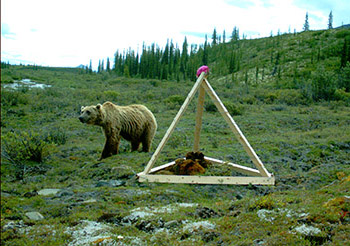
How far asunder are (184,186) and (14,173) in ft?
17.2

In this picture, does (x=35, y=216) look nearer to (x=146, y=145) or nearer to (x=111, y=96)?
(x=146, y=145)

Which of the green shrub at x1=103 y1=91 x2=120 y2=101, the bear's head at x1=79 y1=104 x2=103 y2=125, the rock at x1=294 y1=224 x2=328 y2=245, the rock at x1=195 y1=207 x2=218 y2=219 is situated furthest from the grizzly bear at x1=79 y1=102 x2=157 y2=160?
the green shrub at x1=103 y1=91 x2=120 y2=101

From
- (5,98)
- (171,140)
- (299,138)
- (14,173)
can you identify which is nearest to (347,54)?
(299,138)

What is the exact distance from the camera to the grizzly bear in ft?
33.2

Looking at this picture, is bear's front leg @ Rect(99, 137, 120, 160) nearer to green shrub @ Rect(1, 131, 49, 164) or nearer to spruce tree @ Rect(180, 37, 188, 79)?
green shrub @ Rect(1, 131, 49, 164)

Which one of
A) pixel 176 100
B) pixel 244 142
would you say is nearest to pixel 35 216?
pixel 244 142

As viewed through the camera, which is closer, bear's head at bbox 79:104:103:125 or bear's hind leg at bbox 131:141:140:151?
bear's head at bbox 79:104:103:125

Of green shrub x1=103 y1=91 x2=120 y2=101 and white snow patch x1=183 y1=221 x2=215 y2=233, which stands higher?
green shrub x1=103 y1=91 x2=120 y2=101

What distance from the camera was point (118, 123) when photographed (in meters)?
10.5

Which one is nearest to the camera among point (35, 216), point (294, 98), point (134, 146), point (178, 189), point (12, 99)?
point (35, 216)

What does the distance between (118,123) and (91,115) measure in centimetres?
94

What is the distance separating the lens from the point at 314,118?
16.6 metres

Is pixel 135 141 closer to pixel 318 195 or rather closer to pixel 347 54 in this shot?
pixel 318 195

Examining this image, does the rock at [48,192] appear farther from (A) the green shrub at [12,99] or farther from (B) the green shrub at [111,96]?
(B) the green shrub at [111,96]
